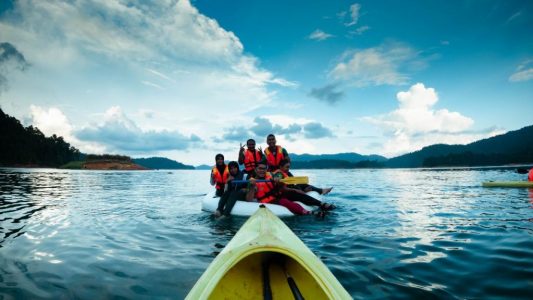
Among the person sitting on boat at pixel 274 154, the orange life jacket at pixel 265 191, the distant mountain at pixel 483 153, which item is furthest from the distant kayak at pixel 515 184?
the distant mountain at pixel 483 153

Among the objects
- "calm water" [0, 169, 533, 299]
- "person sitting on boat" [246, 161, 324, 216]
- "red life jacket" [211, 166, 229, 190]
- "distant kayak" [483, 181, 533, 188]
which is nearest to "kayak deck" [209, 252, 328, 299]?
"calm water" [0, 169, 533, 299]

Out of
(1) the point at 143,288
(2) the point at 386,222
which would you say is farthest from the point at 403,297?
(2) the point at 386,222

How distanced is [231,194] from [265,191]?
1.01 meters

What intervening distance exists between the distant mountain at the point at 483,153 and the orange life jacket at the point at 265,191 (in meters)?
92.8

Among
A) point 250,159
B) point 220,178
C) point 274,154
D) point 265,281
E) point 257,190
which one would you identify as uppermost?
point 274,154

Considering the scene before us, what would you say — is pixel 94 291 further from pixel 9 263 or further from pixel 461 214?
pixel 461 214

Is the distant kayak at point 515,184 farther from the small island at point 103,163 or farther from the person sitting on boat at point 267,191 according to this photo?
the small island at point 103,163

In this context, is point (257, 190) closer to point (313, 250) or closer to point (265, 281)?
point (313, 250)

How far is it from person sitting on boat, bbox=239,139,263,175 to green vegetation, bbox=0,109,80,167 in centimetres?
10561

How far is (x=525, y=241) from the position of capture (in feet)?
16.4

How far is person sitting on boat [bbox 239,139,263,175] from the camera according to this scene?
10.5 m

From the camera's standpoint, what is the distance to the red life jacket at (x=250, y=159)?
34.6ft

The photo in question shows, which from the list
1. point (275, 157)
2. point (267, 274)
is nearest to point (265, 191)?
point (275, 157)

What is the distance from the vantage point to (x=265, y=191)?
27.3 feet
